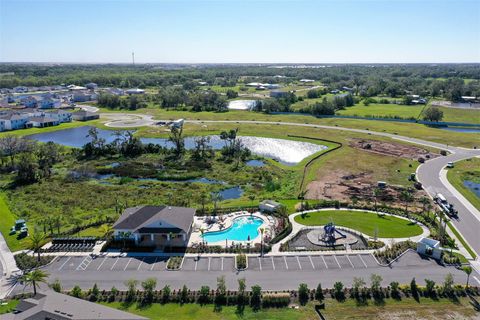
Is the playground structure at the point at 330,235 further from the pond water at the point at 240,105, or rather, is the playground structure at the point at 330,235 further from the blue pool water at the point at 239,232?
the pond water at the point at 240,105

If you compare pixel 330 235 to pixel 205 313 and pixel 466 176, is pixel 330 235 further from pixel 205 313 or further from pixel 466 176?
pixel 466 176

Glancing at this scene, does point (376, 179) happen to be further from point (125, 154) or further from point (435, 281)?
point (125, 154)

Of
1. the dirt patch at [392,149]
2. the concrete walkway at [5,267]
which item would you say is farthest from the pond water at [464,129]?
the concrete walkway at [5,267]

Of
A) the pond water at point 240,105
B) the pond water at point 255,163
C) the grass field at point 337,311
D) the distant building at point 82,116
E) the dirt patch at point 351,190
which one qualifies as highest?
the pond water at point 240,105

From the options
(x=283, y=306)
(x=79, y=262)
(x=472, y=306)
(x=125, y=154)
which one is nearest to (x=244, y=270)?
(x=283, y=306)

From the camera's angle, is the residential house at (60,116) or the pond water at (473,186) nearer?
the pond water at (473,186)

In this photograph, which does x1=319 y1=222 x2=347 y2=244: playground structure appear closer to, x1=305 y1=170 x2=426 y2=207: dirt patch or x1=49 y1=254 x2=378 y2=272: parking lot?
x1=49 y1=254 x2=378 y2=272: parking lot

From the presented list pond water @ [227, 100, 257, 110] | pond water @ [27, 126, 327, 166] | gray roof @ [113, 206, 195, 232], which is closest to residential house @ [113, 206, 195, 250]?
gray roof @ [113, 206, 195, 232]
